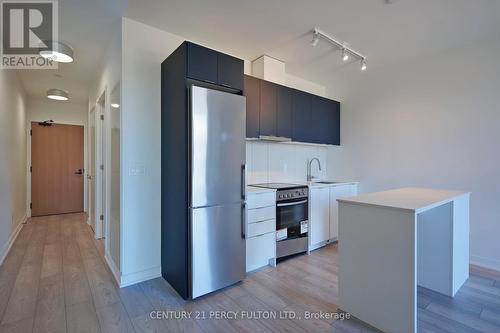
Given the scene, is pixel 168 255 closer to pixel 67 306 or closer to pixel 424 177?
pixel 67 306

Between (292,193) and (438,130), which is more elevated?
(438,130)

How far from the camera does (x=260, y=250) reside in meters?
2.79

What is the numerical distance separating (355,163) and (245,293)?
289cm

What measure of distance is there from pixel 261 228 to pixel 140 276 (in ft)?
4.45

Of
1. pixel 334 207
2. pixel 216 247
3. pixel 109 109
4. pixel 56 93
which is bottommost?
pixel 216 247

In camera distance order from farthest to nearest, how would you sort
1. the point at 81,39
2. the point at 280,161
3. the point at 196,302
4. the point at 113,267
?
1. the point at 280,161
2. the point at 81,39
3. the point at 113,267
4. the point at 196,302

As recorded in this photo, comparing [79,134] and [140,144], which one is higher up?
[79,134]

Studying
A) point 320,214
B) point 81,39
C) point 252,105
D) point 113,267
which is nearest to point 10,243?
point 113,267

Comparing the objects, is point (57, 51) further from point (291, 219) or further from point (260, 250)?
point (291, 219)

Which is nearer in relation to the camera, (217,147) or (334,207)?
(217,147)

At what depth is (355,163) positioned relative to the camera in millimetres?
4148

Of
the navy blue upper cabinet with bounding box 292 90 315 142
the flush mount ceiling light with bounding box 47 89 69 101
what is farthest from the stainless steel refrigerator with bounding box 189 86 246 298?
the flush mount ceiling light with bounding box 47 89 69 101

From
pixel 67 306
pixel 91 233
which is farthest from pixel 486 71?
pixel 91 233

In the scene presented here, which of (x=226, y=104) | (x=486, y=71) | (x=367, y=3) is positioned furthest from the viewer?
(x=486, y=71)
